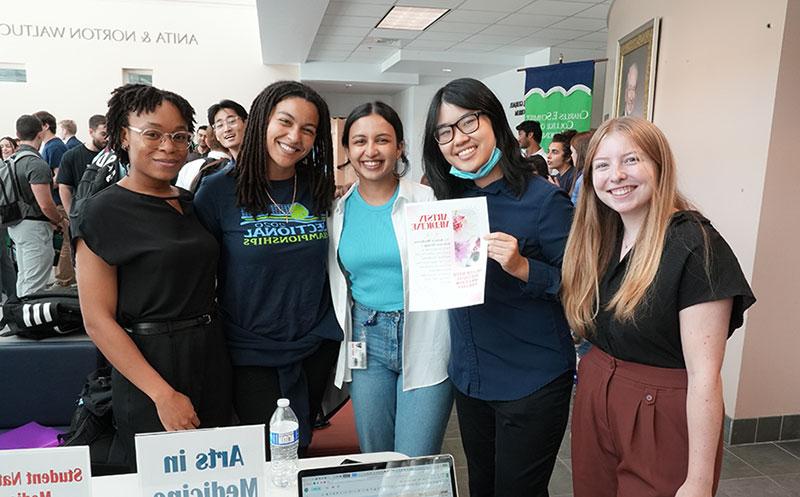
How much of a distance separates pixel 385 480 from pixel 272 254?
2.90 feet

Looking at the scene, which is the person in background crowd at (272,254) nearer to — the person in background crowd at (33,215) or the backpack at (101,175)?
the backpack at (101,175)

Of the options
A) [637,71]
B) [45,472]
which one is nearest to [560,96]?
[637,71]

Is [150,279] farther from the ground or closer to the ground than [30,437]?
farther from the ground

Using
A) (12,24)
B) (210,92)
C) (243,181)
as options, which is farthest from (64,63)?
(243,181)

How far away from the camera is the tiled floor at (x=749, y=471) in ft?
9.37

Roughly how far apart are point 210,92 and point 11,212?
7.03m

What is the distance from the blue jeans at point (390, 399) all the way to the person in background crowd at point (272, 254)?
13cm

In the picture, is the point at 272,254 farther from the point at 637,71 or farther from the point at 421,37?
the point at 421,37

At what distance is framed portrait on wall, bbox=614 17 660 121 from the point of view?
4.12 m

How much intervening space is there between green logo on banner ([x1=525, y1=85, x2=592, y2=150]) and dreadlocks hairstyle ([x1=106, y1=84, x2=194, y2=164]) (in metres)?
5.91

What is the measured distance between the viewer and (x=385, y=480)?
1073 mm

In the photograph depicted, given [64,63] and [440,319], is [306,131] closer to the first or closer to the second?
[440,319]

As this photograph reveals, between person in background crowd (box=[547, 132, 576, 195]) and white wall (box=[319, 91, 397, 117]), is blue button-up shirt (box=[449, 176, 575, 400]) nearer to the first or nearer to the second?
person in background crowd (box=[547, 132, 576, 195])

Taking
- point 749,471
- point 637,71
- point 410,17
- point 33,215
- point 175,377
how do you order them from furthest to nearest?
point 410,17
point 33,215
point 637,71
point 749,471
point 175,377
